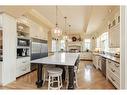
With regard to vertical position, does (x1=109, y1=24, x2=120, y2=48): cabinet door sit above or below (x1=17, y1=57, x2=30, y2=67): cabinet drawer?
above

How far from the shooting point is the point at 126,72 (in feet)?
2.39

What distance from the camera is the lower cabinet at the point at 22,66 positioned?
4.84 metres

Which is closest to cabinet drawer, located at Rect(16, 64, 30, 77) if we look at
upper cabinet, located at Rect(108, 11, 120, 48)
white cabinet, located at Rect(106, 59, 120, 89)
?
white cabinet, located at Rect(106, 59, 120, 89)

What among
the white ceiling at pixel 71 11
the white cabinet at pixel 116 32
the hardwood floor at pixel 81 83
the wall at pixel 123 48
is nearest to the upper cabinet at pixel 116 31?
the white cabinet at pixel 116 32

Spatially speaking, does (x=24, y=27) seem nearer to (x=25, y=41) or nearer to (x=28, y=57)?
(x=25, y=41)

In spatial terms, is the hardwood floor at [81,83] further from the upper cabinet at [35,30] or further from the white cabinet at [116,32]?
the upper cabinet at [35,30]

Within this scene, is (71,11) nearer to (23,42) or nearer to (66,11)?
(66,11)

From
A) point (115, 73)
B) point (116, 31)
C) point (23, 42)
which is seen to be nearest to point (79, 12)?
point (116, 31)

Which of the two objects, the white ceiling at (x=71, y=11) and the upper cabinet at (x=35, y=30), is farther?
the upper cabinet at (x=35, y=30)

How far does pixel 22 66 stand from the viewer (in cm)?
514

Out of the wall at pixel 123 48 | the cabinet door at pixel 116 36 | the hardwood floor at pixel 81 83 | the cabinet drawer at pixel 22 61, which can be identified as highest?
the cabinet door at pixel 116 36

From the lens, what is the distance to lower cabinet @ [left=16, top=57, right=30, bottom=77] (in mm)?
4843

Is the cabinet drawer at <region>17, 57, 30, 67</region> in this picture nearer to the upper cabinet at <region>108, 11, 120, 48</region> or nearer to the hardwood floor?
the hardwood floor
